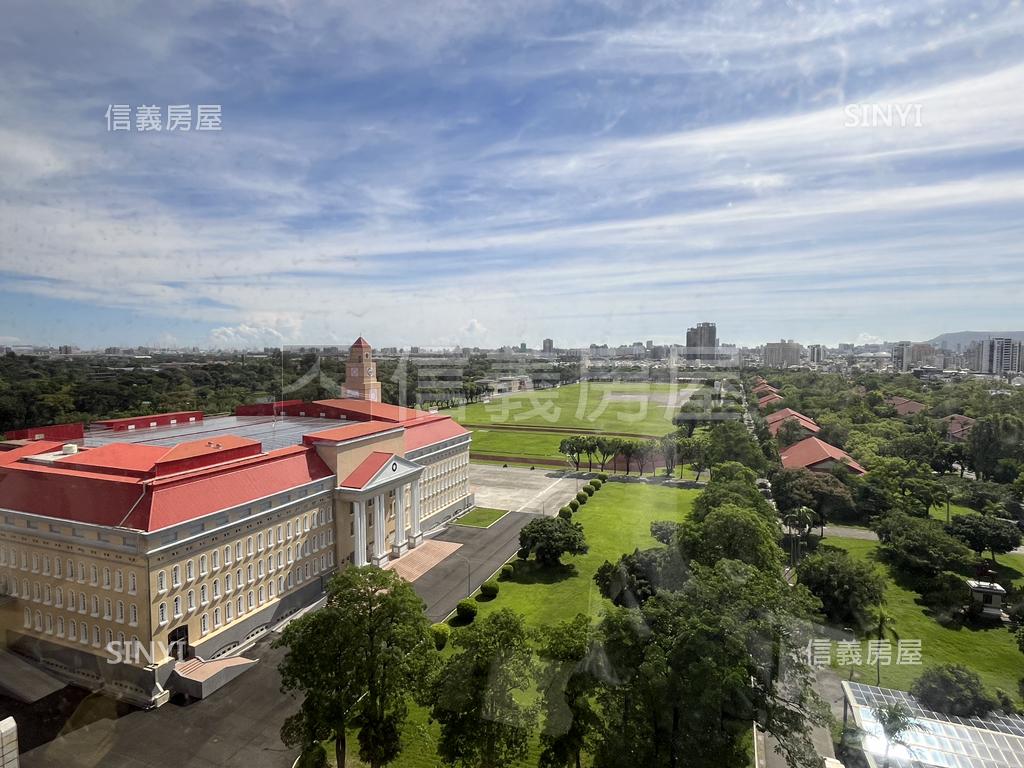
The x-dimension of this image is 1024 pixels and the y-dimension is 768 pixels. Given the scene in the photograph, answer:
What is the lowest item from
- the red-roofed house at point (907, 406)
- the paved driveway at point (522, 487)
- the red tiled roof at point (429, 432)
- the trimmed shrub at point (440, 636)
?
the paved driveway at point (522, 487)

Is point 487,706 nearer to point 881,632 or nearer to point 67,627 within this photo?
point 67,627

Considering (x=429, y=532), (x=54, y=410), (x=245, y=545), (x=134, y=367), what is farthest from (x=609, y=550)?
(x=134, y=367)

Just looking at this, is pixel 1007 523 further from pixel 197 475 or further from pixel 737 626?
pixel 197 475

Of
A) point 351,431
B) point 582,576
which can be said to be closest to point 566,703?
point 582,576

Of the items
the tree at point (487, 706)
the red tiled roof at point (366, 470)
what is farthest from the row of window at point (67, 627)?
the tree at point (487, 706)

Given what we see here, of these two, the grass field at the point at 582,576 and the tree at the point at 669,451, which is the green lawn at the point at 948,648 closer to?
the grass field at the point at 582,576

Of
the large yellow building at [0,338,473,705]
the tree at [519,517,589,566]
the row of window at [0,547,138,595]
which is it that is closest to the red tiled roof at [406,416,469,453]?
the large yellow building at [0,338,473,705]

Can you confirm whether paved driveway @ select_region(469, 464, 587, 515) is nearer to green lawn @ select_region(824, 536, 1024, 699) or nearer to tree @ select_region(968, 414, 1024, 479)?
green lawn @ select_region(824, 536, 1024, 699)
